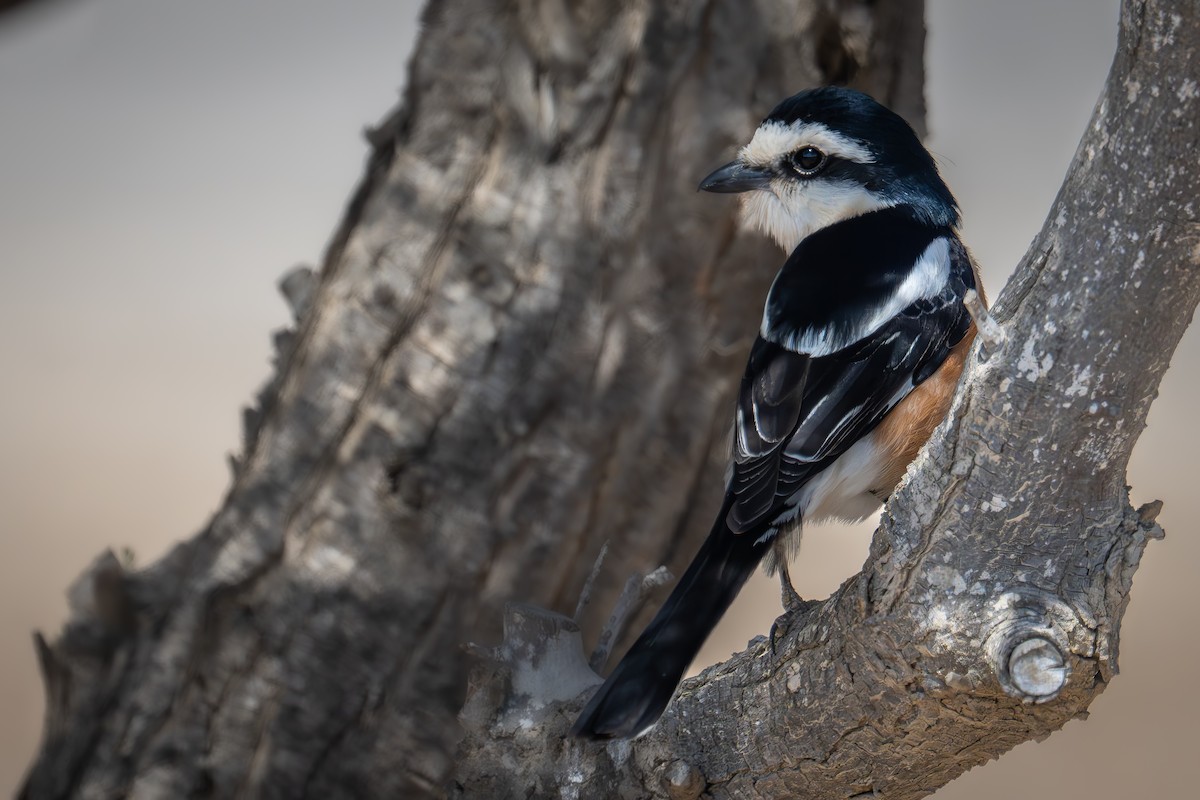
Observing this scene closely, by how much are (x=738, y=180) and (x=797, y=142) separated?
0.53ft

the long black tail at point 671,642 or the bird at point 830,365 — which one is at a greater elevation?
the bird at point 830,365

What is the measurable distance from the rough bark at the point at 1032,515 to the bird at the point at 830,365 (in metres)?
0.22

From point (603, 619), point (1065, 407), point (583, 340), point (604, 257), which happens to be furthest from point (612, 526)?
point (1065, 407)

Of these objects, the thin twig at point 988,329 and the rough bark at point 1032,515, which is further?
the thin twig at point 988,329

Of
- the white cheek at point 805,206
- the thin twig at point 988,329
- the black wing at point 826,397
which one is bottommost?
the thin twig at point 988,329

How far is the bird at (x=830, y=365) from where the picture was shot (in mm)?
2195

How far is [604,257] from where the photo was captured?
332cm

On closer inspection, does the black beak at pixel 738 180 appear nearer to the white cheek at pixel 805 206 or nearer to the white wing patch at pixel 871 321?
the white cheek at pixel 805 206

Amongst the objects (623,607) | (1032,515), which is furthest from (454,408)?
(1032,515)

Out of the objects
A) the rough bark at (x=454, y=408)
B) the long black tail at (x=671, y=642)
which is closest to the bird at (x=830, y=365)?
the long black tail at (x=671, y=642)

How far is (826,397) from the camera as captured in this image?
2.32 metres

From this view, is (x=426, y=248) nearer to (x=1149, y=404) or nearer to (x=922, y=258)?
(x=922, y=258)

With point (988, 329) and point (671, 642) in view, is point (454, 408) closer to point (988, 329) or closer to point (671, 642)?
point (671, 642)

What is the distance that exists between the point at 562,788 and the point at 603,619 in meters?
1.14
